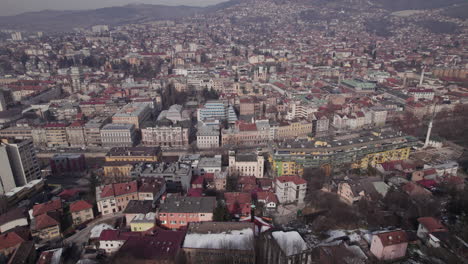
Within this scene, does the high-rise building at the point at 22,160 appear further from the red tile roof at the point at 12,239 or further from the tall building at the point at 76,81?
the tall building at the point at 76,81

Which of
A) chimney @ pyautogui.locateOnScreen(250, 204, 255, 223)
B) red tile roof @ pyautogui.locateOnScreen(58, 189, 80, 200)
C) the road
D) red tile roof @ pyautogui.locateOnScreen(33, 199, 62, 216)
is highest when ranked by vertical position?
red tile roof @ pyautogui.locateOnScreen(33, 199, 62, 216)

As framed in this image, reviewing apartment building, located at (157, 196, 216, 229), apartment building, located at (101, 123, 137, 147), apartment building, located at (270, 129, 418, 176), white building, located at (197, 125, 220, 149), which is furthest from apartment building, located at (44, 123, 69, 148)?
apartment building, located at (270, 129, 418, 176)

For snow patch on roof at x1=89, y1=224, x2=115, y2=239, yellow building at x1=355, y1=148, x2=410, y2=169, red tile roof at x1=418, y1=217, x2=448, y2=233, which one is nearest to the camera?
red tile roof at x1=418, y1=217, x2=448, y2=233

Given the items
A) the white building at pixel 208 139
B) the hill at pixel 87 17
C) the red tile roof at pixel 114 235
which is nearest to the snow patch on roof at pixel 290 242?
the red tile roof at pixel 114 235

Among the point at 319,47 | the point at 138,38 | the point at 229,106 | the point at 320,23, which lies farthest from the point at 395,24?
the point at 229,106

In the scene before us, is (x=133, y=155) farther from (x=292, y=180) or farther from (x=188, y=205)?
(x=292, y=180)

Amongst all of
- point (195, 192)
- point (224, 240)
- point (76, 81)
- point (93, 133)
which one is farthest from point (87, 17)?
point (224, 240)

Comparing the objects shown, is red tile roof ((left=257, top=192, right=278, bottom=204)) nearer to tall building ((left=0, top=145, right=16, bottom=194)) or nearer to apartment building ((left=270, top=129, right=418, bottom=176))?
apartment building ((left=270, top=129, right=418, bottom=176))
